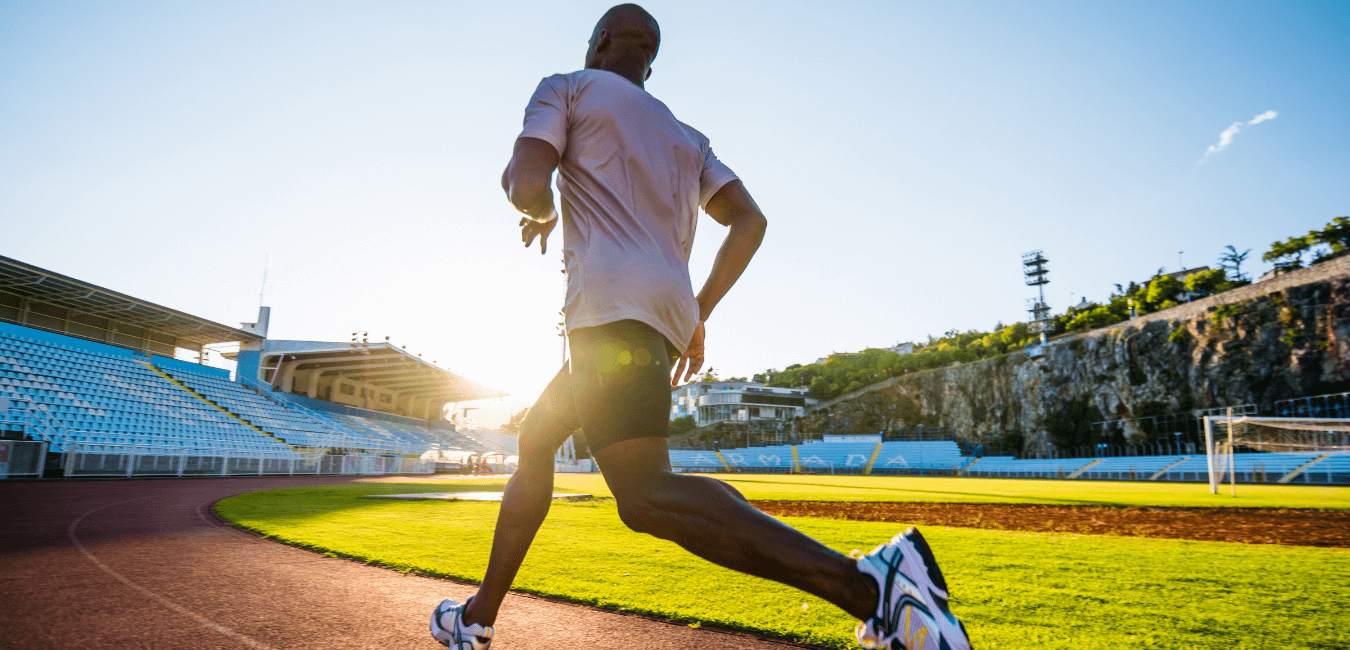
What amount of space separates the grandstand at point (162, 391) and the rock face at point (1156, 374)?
49.5 meters

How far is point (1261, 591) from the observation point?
301cm

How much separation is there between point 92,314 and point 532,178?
31.1 m

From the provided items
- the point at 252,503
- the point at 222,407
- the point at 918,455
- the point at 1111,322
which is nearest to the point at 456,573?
the point at 252,503

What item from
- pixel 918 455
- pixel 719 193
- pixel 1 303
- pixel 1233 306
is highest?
pixel 1233 306

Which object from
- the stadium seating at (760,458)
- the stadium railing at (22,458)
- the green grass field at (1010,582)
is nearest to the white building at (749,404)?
the stadium seating at (760,458)

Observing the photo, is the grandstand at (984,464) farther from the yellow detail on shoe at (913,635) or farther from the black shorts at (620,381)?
the yellow detail on shoe at (913,635)

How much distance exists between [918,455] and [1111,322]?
2503 cm

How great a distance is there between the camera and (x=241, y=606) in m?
2.59

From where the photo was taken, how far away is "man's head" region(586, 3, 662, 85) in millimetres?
1794

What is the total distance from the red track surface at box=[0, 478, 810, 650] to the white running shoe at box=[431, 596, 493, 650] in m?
0.33

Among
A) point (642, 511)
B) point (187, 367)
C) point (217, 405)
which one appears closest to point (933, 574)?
point (642, 511)

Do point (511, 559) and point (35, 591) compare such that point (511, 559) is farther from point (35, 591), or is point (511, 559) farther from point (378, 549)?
point (378, 549)

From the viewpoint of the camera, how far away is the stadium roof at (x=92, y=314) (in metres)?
20.3

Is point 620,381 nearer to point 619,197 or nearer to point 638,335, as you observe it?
point 638,335
